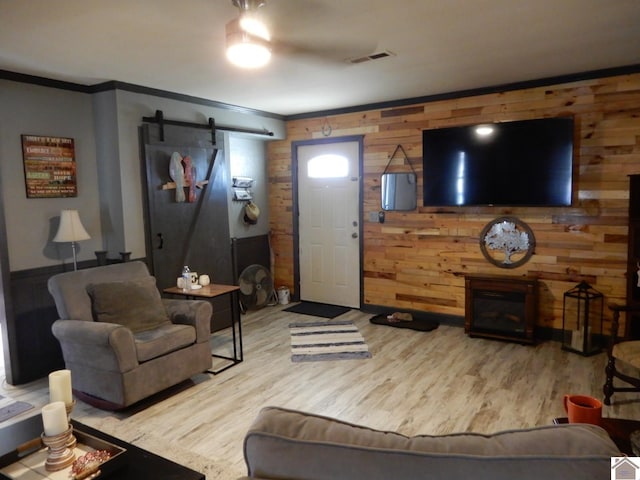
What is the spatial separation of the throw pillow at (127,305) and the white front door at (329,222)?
8.51ft

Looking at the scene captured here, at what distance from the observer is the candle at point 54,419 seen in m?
1.65

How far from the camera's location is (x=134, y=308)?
335 cm

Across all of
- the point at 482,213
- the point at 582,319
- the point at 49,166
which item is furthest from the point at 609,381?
the point at 49,166

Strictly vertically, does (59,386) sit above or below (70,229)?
below

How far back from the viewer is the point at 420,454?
0.85 metres

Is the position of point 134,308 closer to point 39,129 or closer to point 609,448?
point 39,129

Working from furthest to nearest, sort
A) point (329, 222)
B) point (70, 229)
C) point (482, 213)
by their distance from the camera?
point (329, 222) → point (482, 213) → point (70, 229)

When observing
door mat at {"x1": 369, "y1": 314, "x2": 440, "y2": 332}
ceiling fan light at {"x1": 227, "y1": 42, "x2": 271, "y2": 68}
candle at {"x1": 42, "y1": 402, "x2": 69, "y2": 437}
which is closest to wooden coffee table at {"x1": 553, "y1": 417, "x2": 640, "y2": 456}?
candle at {"x1": 42, "y1": 402, "x2": 69, "y2": 437}

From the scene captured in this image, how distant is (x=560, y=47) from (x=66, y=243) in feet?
13.6

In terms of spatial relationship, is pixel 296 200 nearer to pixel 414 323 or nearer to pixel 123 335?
pixel 414 323

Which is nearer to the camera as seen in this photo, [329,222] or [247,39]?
[247,39]

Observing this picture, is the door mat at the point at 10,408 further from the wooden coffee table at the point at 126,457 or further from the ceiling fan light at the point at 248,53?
the ceiling fan light at the point at 248,53

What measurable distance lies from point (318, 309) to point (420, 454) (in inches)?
188

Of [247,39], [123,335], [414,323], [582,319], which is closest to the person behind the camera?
[247,39]
